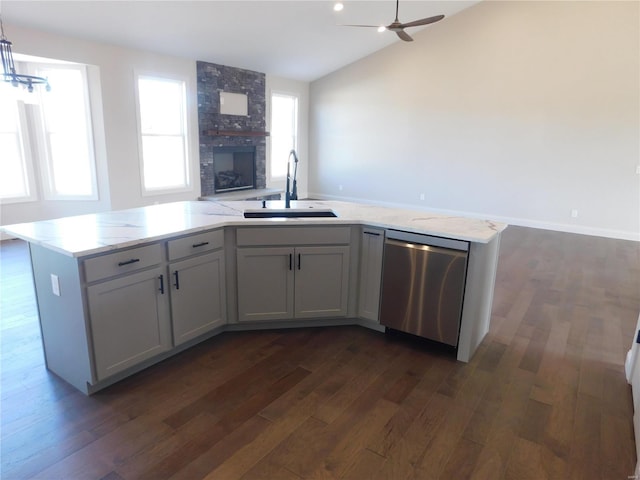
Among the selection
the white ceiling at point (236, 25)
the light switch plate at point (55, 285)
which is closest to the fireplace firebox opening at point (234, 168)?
the white ceiling at point (236, 25)

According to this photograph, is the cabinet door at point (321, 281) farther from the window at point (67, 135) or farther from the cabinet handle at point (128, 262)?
the window at point (67, 135)

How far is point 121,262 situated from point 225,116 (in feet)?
19.1

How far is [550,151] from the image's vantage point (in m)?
6.73

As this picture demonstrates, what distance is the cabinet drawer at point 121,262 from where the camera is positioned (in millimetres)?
2143

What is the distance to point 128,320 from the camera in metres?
2.37

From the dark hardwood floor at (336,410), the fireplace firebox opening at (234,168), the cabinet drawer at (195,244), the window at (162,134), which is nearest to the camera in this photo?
the dark hardwood floor at (336,410)

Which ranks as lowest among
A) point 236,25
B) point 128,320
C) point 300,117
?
point 128,320

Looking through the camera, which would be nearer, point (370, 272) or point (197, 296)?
point (197, 296)

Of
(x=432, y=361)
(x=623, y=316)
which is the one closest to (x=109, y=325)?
(x=432, y=361)

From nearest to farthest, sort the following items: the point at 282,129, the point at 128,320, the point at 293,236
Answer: the point at 128,320, the point at 293,236, the point at 282,129

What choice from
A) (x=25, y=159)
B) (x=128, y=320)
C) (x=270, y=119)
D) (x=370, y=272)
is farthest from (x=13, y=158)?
(x=370, y=272)

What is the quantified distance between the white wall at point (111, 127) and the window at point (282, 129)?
272cm

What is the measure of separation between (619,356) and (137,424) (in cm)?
321

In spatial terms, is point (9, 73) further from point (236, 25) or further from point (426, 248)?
point (236, 25)
